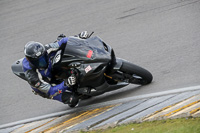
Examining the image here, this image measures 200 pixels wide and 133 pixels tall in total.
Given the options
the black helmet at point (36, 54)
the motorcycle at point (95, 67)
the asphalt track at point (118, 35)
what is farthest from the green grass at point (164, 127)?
the black helmet at point (36, 54)

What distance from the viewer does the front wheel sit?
21.4 ft

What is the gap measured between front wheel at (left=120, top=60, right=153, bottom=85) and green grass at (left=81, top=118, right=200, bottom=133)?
1.58m

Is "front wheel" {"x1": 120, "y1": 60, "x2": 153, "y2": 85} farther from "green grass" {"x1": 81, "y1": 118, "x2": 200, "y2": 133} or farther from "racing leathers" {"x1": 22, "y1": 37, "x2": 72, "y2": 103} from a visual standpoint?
"green grass" {"x1": 81, "y1": 118, "x2": 200, "y2": 133}

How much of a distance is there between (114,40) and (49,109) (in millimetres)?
3062

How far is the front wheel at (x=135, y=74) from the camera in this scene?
653cm

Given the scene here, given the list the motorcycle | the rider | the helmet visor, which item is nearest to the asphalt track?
the motorcycle

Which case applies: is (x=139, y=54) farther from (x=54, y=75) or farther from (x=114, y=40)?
(x=54, y=75)

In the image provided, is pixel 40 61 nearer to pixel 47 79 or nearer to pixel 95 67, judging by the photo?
pixel 47 79

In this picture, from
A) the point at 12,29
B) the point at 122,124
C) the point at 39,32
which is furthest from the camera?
the point at 12,29

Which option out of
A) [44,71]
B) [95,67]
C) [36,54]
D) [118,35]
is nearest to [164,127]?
[95,67]

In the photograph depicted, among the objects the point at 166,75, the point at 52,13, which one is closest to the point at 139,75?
the point at 166,75

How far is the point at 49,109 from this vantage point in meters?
7.57

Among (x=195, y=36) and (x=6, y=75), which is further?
(x=6, y=75)

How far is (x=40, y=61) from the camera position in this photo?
6.43 meters
